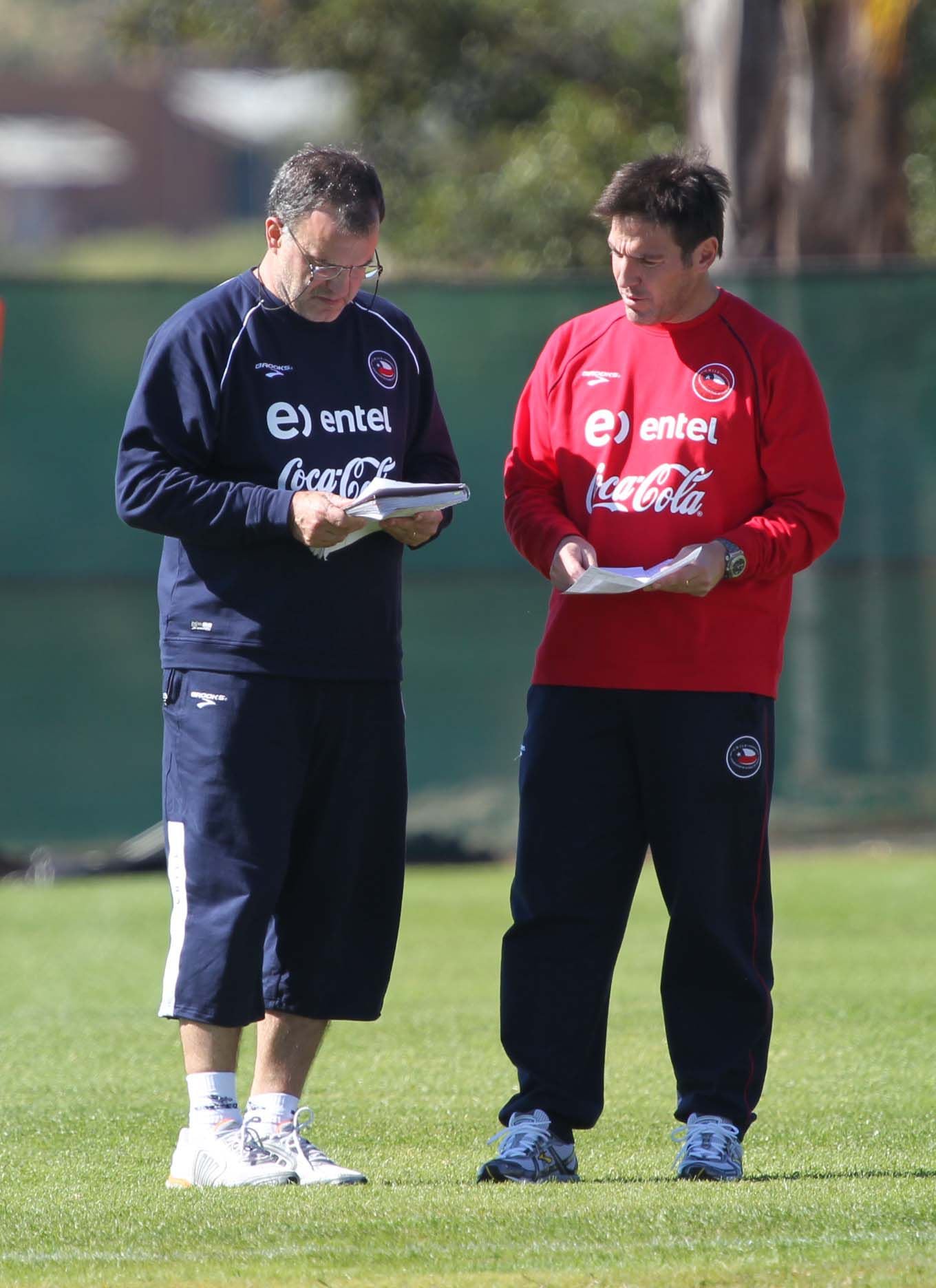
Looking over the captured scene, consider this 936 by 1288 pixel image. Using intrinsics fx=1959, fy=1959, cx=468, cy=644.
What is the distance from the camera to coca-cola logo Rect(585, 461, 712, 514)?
4309mm

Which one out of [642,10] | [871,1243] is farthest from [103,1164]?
[642,10]

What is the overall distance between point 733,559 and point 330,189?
116 centimetres

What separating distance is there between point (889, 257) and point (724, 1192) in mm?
9843

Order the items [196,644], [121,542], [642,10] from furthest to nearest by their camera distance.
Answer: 1. [642,10]
2. [121,542]
3. [196,644]

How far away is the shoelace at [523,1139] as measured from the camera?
4.19 meters

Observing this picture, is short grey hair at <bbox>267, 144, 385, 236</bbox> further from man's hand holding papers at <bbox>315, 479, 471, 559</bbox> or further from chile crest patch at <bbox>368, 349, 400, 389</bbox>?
man's hand holding papers at <bbox>315, 479, 471, 559</bbox>

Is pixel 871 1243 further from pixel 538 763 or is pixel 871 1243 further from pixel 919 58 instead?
pixel 919 58

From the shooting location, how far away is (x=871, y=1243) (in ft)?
11.4

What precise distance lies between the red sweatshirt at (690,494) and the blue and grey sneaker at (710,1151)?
94 centimetres

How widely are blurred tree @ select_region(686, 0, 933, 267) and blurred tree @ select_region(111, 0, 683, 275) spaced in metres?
4.33

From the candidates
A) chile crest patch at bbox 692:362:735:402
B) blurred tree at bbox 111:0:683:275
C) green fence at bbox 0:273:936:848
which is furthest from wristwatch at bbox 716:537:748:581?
blurred tree at bbox 111:0:683:275

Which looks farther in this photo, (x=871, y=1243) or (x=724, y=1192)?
(x=724, y=1192)

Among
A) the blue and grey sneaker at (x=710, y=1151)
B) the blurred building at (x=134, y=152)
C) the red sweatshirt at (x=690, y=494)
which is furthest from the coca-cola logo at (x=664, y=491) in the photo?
the blurred building at (x=134, y=152)

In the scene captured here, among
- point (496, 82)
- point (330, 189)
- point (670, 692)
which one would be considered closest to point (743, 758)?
point (670, 692)
